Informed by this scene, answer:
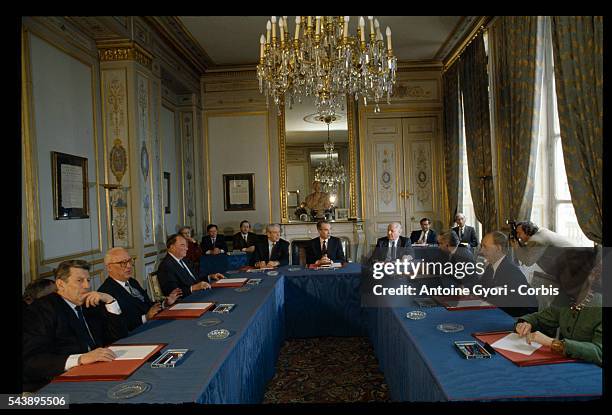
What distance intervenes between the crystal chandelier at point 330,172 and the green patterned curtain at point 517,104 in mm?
3280

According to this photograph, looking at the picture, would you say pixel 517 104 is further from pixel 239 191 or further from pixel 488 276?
pixel 239 191

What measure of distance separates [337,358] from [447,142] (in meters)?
5.10

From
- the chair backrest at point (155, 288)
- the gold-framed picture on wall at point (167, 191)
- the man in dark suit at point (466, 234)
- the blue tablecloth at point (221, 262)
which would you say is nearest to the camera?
the chair backrest at point (155, 288)

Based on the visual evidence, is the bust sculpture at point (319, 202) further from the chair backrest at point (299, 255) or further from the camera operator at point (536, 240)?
the camera operator at point (536, 240)

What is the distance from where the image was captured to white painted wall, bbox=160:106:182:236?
23.4 feet

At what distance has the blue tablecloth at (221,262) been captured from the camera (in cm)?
673

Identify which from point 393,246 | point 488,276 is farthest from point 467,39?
point 488,276

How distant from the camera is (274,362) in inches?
144

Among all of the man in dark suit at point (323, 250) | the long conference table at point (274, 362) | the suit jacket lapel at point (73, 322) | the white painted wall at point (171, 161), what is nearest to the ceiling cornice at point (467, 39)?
the man in dark suit at point (323, 250)

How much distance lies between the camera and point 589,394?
5.03ft

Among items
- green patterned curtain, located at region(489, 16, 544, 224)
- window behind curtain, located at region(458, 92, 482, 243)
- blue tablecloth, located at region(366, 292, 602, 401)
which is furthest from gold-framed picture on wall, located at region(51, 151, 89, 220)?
window behind curtain, located at region(458, 92, 482, 243)

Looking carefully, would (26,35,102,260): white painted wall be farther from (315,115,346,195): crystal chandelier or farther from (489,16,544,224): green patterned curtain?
(489,16,544,224): green patterned curtain

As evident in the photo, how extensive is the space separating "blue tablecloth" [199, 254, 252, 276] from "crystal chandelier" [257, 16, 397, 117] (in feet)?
10.7

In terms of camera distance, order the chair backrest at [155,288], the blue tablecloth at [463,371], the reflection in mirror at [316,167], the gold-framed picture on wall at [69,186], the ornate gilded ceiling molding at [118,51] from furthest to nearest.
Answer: the reflection in mirror at [316,167], the ornate gilded ceiling molding at [118,51], the gold-framed picture on wall at [69,186], the chair backrest at [155,288], the blue tablecloth at [463,371]
